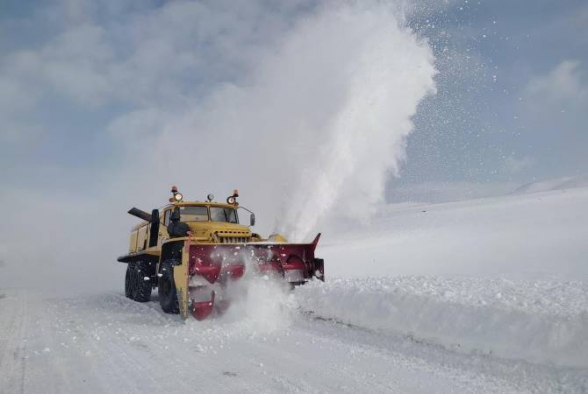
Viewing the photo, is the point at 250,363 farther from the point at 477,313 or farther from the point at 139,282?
the point at 139,282

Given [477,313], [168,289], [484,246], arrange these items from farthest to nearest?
[484,246]
[168,289]
[477,313]

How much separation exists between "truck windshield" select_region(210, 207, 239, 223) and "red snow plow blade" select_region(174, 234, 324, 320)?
2.33 m

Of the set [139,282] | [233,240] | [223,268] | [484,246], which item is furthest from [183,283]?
[484,246]

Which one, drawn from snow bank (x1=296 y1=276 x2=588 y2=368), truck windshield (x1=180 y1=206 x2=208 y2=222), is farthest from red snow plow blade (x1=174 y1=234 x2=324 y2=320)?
truck windshield (x1=180 y1=206 x2=208 y2=222)

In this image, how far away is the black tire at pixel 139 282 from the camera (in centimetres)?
1096

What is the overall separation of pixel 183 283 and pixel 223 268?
0.81 meters

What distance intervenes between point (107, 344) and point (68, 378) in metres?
1.48

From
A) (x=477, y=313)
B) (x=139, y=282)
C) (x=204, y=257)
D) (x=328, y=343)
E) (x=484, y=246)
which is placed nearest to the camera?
(x=477, y=313)

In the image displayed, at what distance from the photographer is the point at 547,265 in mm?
11625

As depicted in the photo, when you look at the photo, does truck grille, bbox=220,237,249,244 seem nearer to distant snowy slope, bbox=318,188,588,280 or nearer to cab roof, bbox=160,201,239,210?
cab roof, bbox=160,201,239,210

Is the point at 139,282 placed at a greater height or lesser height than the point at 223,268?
lesser

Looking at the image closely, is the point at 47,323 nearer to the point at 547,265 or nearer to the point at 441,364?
the point at 441,364

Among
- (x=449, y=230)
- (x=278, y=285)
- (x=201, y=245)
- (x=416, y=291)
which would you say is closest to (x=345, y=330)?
(x=416, y=291)

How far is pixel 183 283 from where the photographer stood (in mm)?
7387
